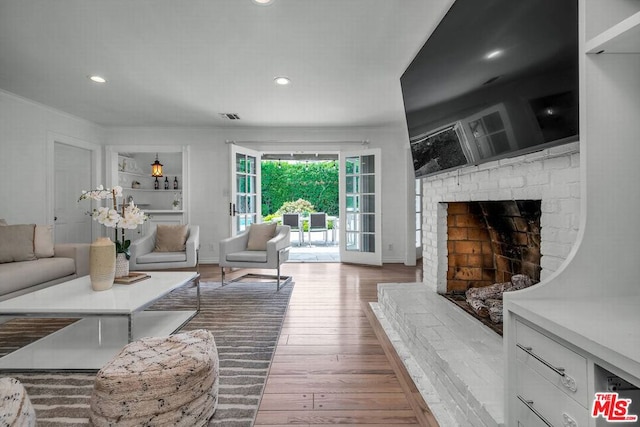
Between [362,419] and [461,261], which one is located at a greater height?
[461,261]

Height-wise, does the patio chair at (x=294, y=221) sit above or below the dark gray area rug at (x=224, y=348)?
above

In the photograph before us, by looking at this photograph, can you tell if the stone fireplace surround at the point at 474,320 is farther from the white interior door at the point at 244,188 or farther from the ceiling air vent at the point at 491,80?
the white interior door at the point at 244,188

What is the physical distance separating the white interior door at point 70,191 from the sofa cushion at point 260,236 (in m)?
2.96

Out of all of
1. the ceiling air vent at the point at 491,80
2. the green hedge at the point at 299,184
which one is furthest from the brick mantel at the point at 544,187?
the green hedge at the point at 299,184

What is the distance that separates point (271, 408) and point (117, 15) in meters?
2.75

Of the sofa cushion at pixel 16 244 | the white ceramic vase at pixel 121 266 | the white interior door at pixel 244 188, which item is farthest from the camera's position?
the white interior door at pixel 244 188

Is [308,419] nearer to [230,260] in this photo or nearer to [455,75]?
[455,75]

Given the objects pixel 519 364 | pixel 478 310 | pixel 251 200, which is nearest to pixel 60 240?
pixel 251 200

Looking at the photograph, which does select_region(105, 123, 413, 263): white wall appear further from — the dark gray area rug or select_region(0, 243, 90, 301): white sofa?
select_region(0, 243, 90, 301): white sofa

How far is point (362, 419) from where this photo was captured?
4.91 ft

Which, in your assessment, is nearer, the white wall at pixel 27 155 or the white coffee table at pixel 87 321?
the white coffee table at pixel 87 321

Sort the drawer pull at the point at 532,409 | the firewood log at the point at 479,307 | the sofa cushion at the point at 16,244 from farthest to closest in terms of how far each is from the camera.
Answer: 1. the sofa cushion at the point at 16,244
2. the firewood log at the point at 479,307
3. the drawer pull at the point at 532,409

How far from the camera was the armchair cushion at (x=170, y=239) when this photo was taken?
4.14 m

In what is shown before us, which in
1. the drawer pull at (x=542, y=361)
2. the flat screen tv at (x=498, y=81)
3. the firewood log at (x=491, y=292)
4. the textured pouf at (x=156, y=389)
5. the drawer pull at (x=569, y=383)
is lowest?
the textured pouf at (x=156, y=389)
